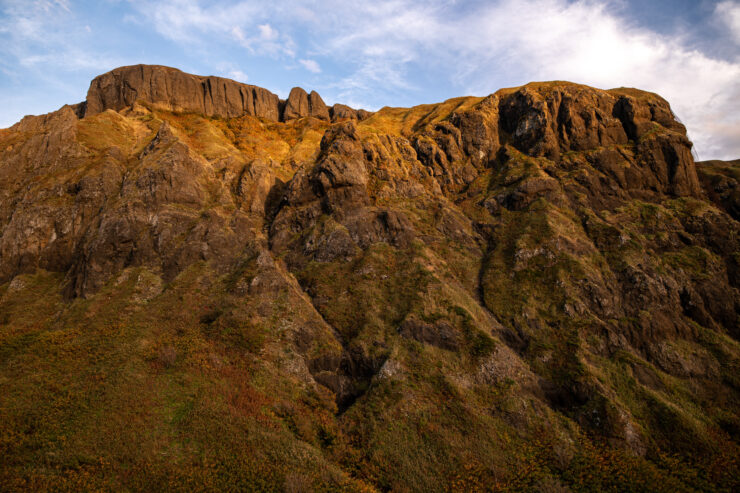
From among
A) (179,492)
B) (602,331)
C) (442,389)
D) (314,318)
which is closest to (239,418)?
(179,492)

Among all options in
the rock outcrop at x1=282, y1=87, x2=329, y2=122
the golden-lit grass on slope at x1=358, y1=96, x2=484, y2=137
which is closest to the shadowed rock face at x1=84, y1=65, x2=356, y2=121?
the rock outcrop at x1=282, y1=87, x2=329, y2=122

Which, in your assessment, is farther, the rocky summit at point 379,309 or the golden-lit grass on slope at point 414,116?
the golden-lit grass on slope at point 414,116

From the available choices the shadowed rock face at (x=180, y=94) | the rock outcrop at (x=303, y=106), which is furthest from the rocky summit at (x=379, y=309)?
the rock outcrop at (x=303, y=106)

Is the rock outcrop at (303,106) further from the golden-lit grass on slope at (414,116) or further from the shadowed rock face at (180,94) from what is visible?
the golden-lit grass on slope at (414,116)

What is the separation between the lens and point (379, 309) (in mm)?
37469

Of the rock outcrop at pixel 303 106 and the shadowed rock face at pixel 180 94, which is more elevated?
the rock outcrop at pixel 303 106

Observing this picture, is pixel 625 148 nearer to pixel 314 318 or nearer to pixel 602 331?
pixel 602 331

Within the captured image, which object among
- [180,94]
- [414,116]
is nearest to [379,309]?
[414,116]

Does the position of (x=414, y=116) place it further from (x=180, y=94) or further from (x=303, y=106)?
(x=180, y=94)

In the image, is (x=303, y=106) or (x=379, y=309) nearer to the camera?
(x=379, y=309)

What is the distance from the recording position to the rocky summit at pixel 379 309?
22.4 meters

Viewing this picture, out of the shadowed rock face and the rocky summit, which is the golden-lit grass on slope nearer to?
the rocky summit

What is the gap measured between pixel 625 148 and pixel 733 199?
66.3ft

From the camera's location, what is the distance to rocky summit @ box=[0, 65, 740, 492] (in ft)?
73.6
